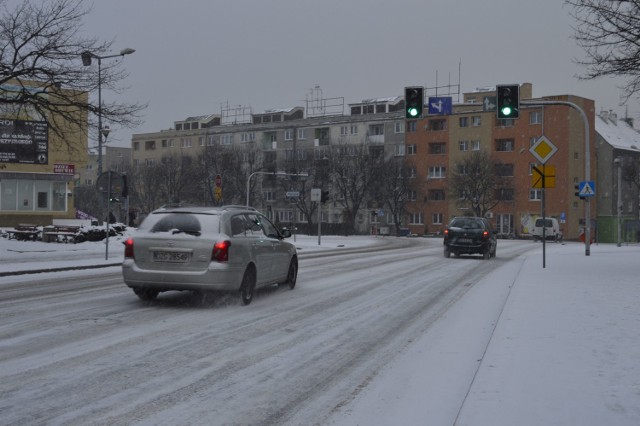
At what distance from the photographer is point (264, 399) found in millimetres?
5227

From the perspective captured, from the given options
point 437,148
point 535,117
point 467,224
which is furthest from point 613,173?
point 467,224

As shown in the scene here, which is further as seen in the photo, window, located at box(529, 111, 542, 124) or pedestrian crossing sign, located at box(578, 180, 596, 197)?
window, located at box(529, 111, 542, 124)

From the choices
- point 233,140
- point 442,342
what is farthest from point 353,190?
point 442,342

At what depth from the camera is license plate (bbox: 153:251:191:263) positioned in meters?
10.2

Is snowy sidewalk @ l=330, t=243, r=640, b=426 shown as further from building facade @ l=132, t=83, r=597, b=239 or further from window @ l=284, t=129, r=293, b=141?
window @ l=284, t=129, r=293, b=141

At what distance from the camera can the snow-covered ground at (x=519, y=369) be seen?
471 cm

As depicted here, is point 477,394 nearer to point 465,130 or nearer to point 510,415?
point 510,415

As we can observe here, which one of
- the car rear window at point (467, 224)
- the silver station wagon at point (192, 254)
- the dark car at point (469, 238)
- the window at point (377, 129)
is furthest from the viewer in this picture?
the window at point (377, 129)

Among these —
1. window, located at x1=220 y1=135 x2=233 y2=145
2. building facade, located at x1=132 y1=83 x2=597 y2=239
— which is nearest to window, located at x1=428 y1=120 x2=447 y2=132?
building facade, located at x1=132 y1=83 x2=597 y2=239

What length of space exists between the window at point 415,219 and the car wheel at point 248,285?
74130 millimetres

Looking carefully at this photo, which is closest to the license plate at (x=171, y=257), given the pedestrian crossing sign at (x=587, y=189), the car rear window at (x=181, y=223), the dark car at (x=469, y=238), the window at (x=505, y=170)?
the car rear window at (x=181, y=223)

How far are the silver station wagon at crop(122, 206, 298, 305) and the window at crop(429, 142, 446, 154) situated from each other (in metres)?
74.7

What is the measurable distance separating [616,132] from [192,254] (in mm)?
86755

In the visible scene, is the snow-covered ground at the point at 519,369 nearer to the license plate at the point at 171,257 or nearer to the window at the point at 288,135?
the license plate at the point at 171,257
